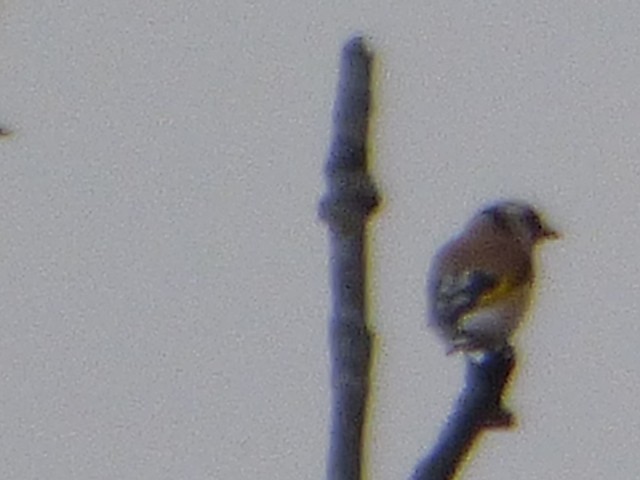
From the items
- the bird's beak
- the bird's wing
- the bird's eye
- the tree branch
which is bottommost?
the tree branch

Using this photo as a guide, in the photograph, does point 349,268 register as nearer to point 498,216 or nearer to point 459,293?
point 459,293

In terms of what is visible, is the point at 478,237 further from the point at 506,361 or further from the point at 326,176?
the point at 326,176

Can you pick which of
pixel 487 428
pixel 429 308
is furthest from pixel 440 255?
pixel 487 428

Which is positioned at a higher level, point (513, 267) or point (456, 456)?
point (513, 267)

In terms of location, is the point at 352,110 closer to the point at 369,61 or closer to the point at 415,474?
the point at 369,61

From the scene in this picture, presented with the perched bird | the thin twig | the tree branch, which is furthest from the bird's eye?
the thin twig

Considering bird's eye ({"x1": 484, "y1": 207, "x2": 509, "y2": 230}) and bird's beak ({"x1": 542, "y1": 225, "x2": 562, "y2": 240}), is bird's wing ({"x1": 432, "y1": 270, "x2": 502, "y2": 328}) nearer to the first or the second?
bird's eye ({"x1": 484, "y1": 207, "x2": 509, "y2": 230})

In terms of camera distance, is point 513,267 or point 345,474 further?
point 513,267

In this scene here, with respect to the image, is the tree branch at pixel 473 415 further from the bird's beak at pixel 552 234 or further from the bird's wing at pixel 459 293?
the bird's beak at pixel 552 234
